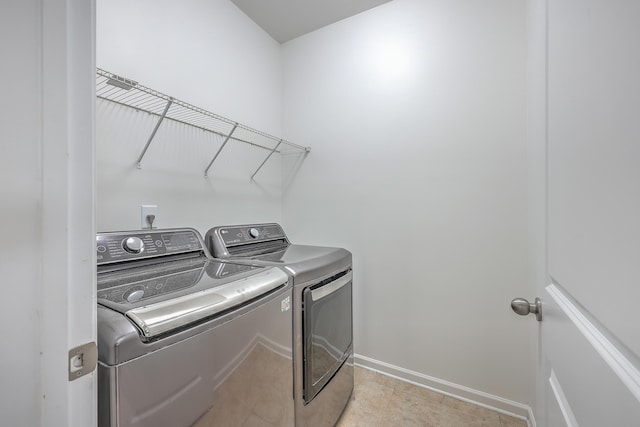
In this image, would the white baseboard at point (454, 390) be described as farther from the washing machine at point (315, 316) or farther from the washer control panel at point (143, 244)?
the washer control panel at point (143, 244)

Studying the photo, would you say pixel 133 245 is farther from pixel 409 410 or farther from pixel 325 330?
pixel 409 410

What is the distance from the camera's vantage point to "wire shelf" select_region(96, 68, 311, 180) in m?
1.09

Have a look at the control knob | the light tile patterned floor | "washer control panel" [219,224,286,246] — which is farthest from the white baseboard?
the control knob

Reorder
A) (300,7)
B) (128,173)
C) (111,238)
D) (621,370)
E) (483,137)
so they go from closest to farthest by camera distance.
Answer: (621,370)
(111,238)
(128,173)
(483,137)
(300,7)

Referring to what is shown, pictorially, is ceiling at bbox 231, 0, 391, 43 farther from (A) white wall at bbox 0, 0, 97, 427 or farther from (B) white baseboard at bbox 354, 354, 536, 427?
(B) white baseboard at bbox 354, 354, 536, 427

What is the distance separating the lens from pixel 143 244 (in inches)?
48.7

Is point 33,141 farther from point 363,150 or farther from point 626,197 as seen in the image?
point 363,150

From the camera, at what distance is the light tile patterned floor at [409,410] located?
155 centimetres

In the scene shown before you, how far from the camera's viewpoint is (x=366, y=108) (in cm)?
207

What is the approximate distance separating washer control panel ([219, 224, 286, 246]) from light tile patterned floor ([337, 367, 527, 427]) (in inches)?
49.4

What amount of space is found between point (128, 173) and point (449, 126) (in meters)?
1.97

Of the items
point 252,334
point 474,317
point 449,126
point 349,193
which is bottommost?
point 474,317

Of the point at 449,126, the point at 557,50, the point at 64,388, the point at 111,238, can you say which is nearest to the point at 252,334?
the point at 64,388

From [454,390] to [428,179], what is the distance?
4.71 ft
